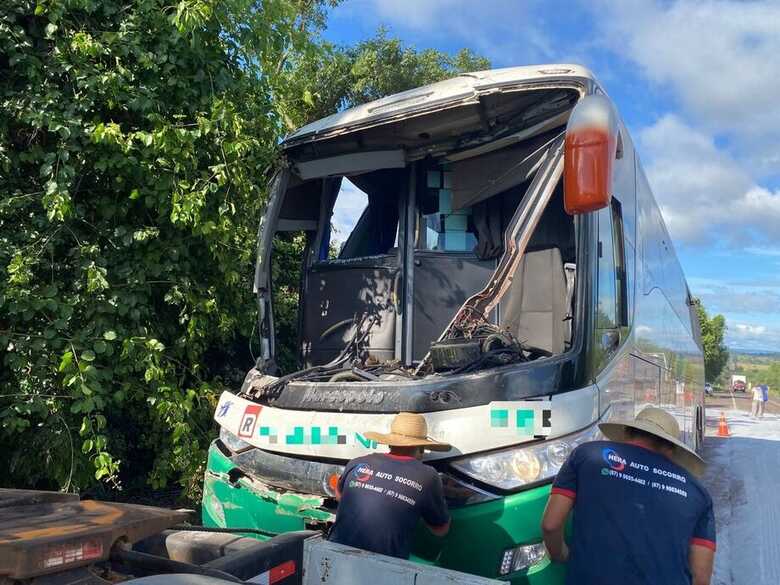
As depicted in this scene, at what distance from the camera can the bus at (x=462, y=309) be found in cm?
352

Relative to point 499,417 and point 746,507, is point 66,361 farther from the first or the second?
point 746,507

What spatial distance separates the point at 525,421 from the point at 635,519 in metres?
0.87

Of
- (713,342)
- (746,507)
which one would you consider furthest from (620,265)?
(713,342)

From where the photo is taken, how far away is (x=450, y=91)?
437 centimetres

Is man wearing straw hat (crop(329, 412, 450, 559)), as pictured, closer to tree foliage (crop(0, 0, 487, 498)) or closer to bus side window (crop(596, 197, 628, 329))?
bus side window (crop(596, 197, 628, 329))

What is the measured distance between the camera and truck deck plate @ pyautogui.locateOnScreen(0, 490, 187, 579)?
2.03 meters

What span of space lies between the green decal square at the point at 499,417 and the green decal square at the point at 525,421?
0.17 ft

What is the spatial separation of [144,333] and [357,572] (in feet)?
11.3

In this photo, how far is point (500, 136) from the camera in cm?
468

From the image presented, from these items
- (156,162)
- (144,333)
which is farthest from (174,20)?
(144,333)

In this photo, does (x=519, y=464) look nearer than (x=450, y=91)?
Yes

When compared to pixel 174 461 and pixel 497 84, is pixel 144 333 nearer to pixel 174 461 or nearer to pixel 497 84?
pixel 174 461

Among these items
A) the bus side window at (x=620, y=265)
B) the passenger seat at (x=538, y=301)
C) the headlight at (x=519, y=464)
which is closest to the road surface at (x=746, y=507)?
the bus side window at (x=620, y=265)

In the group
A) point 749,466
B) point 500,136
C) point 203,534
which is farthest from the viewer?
point 749,466
